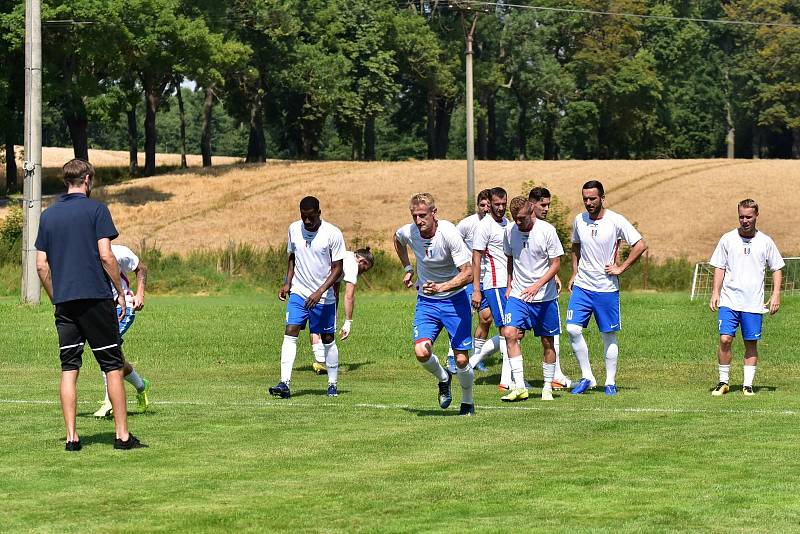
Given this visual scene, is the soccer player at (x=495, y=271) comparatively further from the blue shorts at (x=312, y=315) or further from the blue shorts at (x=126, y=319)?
the blue shorts at (x=126, y=319)

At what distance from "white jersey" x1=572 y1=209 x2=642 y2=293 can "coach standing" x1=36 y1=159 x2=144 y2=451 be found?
21.2 feet

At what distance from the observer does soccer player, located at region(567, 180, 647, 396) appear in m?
15.2

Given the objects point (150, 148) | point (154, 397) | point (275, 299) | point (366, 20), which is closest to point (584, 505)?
point (154, 397)

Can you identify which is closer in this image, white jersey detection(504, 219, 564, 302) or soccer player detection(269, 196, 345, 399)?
white jersey detection(504, 219, 564, 302)

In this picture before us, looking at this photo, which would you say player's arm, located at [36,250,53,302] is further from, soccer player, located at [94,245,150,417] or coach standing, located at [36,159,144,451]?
soccer player, located at [94,245,150,417]

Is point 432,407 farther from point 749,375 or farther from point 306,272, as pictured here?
point 749,375

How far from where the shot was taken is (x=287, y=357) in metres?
15.1

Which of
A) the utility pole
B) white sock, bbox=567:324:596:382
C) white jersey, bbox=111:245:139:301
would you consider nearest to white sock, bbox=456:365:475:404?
white sock, bbox=567:324:596:382

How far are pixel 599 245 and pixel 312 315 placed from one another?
10.8 feet

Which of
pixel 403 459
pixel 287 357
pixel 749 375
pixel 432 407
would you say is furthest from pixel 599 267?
pixel 403 459

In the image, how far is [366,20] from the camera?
9331cm

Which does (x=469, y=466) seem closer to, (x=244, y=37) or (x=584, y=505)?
(x=584, y=505)

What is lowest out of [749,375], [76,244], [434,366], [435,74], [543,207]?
[749,375]

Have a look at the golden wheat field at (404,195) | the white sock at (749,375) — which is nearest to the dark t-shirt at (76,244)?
the white sock at (749,375)
